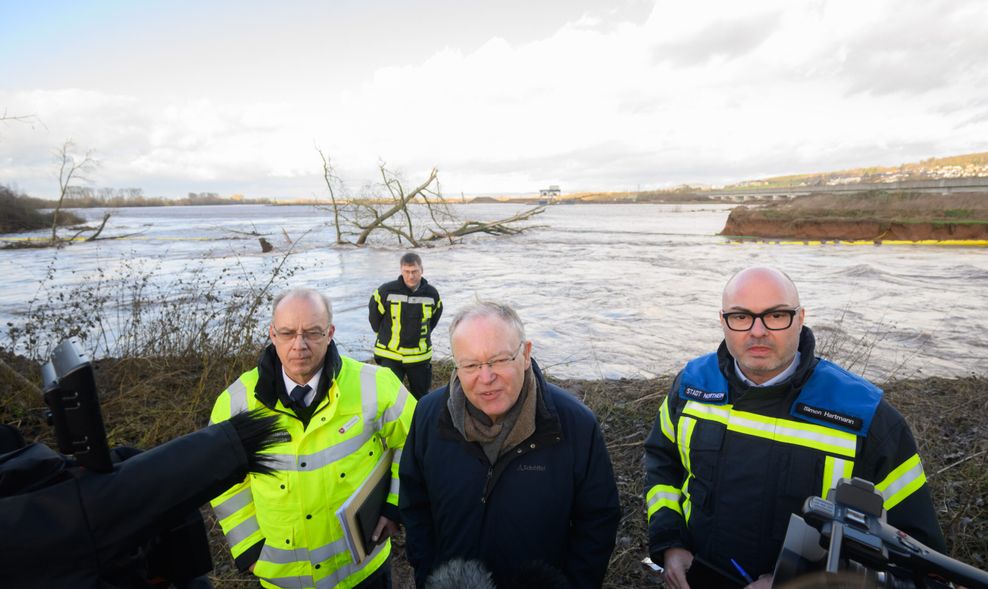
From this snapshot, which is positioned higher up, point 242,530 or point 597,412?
point 242,530

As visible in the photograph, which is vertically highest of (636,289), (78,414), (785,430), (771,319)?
(78,414)

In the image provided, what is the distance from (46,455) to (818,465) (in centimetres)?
244

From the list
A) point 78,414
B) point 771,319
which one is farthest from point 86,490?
point 771,319

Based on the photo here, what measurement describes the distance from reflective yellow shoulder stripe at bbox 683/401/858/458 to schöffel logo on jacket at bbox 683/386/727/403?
0.12ft

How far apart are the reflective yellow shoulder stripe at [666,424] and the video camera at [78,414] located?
2.22 meters

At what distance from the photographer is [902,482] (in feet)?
6.48

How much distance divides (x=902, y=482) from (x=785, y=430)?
429 mm

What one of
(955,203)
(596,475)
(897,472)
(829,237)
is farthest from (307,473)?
(955,203)

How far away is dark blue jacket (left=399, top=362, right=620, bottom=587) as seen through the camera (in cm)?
220

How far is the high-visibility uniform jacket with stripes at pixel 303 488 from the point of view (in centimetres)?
245

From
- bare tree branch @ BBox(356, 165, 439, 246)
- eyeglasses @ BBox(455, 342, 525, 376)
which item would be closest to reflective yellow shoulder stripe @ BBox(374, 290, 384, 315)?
eyeglasses @ BBox(455, 342, 525, 376)

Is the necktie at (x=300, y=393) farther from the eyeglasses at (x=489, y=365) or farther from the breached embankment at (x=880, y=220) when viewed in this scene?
the breached embankment at (x=880, y=220)

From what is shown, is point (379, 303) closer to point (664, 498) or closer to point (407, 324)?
point (407, 324)

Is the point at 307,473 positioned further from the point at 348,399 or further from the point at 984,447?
the point at 984,447
